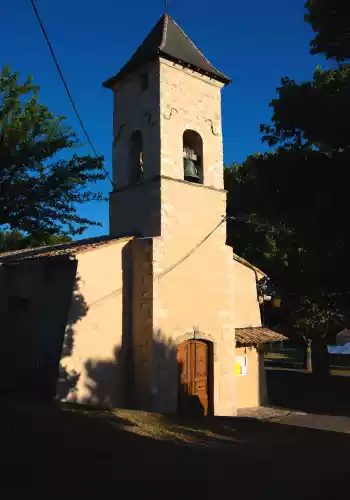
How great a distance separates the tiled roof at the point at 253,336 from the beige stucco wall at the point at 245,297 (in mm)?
317

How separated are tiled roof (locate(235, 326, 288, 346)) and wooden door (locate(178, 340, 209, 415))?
1.63 metres

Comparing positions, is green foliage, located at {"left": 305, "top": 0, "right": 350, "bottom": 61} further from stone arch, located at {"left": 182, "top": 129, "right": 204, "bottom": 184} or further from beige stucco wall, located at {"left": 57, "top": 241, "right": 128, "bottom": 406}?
beige stucco wall, located at {"left": 57, "top": 241, "right": 128, "bottom": 406}

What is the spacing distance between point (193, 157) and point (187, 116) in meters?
1.13

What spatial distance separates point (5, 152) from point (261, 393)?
11.0 meters

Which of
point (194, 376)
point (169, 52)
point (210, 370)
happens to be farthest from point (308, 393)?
→ point (169, 52)

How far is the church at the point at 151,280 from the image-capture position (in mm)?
11477

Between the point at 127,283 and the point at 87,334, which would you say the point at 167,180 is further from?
the point at 87,334

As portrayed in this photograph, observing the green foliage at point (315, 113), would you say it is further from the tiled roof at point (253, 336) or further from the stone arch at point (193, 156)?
the tiled roof at point (253, 336)

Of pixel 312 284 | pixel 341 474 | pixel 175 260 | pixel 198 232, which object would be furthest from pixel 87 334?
pixel 341 474

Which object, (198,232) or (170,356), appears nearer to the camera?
(170,356)

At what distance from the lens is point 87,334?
36.9 feet

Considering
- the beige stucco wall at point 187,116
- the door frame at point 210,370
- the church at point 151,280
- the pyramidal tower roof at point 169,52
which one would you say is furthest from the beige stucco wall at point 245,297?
the pyramidal tower roof at point 169,52

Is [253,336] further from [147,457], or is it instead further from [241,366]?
[147,457]

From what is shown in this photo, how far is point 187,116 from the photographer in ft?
42.9
